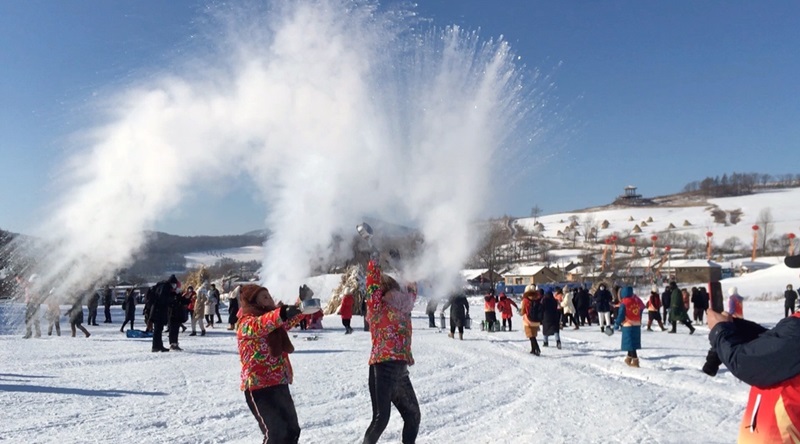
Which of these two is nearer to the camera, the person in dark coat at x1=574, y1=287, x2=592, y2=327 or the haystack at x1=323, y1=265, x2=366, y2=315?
the person in dark coat at x1=574, y1=287, x2=592, y2=327

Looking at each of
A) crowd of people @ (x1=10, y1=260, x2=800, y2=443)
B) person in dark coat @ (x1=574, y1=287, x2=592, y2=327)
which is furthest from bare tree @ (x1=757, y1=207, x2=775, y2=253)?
crowd of people @ (x1=10, y1=260, x2=800, y2=443)

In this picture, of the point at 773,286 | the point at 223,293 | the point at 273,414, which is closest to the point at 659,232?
the point at 773,286

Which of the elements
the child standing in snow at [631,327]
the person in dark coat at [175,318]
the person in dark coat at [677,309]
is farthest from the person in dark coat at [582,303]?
the person in dark coat at [175,318]

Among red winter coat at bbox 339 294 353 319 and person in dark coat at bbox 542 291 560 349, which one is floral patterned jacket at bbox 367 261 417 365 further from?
red winter coat at bbox 339 294 353 319

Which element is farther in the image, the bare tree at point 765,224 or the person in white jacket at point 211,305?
the bare tree at point 765,224

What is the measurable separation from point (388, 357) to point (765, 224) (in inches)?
4310

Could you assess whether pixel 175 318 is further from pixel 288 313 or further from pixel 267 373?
pixel 288 313

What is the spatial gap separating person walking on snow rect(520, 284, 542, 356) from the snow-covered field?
412mm

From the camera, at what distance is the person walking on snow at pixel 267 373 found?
4934mm

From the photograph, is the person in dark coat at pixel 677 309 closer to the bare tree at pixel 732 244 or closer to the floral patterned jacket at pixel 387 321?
the floral patterned jacket at pixel 387 321

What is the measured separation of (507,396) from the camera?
957 centimetres

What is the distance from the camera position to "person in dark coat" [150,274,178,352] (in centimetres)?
1470

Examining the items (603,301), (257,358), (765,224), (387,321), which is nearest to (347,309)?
(603,301)

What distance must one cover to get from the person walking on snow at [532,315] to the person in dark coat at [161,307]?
889cm
